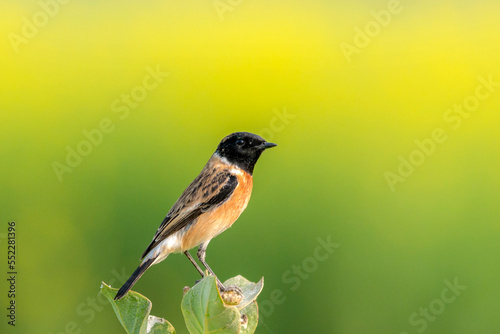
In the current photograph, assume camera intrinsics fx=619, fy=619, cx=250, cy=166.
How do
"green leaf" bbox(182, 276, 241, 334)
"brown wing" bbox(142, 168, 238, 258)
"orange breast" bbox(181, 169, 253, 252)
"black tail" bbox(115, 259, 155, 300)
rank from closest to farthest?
1. "green leaf" bbox(182, 276, 241, 334)
2. "black tail" bbox(115, 259, 155, 300)
3. "brown wing" bbox(142, 168, 238, 258)
4. "orange breast" bbox(181, 169, 253, 252)

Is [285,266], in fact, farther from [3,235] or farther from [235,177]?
[3,235]

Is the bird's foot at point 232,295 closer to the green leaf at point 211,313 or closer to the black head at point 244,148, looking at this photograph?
the green leaf at point 211,313

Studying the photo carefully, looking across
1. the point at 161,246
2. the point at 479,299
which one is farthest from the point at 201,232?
the point at 479,299

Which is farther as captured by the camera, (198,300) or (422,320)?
(422,320)

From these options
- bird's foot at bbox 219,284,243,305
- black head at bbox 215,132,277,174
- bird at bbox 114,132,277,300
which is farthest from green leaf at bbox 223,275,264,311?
black head at bbox 215,132,277,174

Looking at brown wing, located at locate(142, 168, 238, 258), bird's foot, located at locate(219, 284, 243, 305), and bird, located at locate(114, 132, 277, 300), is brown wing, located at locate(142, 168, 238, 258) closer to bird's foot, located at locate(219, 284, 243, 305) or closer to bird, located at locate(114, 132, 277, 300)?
bird, located at locate(114, 132, 277, 300)

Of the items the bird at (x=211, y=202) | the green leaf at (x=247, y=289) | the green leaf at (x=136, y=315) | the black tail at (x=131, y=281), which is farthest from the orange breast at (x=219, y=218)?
the green leaf at (x=136, y=315)
